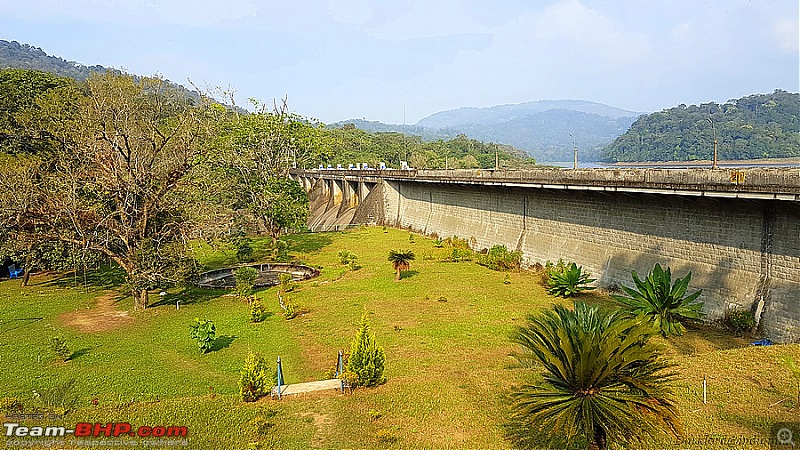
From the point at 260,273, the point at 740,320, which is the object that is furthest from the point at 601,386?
the point at 260,273

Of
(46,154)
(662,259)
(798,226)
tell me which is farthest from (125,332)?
(798,226)

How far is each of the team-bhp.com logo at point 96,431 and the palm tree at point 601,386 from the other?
463 cm

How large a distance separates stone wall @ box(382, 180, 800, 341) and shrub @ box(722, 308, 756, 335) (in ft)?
0.74

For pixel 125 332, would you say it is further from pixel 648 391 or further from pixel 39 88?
pixel 39 88

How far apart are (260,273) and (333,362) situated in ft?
37.7

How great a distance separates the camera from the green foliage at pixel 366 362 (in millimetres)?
8297

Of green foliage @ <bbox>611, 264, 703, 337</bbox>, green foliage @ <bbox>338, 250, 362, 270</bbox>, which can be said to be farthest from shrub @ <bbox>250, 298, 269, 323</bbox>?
green foliage @ <bbox>611, 264, 703, 337</bbox>

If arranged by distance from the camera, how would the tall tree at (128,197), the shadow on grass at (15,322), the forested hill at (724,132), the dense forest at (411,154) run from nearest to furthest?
the shadow on grass at (15,322)
the tall tree at (128,197)
the forested hill at (724,132)
the dense forest at (411,154)

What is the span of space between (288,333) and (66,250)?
890cm

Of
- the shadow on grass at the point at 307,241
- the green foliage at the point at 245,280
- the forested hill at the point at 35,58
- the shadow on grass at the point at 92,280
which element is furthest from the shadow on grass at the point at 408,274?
the forested hill at the point at 35,58

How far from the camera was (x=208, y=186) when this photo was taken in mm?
18031

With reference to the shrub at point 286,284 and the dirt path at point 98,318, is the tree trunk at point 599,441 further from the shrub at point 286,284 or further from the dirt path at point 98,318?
the shrub at point 286,284

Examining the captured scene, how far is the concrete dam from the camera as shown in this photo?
462 inches

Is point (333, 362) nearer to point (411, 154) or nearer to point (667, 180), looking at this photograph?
point (667, 180)
